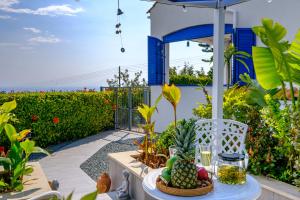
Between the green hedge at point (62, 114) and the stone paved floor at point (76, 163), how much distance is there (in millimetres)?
465

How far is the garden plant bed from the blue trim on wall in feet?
19.4

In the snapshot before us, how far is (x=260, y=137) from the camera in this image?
140 inches

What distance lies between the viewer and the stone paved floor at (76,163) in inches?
197

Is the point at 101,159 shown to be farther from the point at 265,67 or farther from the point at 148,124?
the point at 265,67

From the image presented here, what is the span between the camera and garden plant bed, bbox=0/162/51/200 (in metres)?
2.79

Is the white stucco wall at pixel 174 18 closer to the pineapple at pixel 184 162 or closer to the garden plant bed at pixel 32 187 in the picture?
the pineapple at pixel 184 162

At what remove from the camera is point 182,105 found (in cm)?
877

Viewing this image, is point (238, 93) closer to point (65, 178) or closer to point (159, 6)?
point (65, 178)

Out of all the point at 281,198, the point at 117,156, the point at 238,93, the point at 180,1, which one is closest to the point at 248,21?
the point at 238,93

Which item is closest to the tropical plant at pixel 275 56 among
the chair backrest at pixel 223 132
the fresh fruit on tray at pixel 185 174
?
the chair backrest at pixel 223 132

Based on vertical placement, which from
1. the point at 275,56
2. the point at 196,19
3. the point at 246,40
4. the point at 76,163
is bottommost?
the point at 76,163

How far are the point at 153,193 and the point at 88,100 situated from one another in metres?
7.83

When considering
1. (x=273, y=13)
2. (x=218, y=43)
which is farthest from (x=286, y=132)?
(x=273, y=13)

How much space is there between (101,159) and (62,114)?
2639mm
